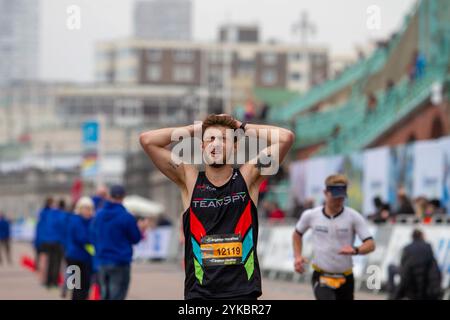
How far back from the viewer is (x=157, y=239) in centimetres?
4025

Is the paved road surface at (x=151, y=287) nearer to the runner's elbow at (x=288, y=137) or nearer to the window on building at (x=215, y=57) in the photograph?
the runner's elbow at (x=288, y=137)

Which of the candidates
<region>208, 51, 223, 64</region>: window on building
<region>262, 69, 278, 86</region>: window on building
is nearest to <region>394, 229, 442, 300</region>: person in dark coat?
<region>208, 51, 223, 64</region>: window on building

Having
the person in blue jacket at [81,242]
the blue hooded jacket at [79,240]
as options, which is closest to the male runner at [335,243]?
the person in blue jacket at [81,242]

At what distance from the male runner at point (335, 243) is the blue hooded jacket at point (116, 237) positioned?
2.90 metres

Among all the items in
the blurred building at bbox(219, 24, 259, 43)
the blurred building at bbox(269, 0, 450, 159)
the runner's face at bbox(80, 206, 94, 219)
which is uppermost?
the blurred building at bbox(219, 24, 259, 43)

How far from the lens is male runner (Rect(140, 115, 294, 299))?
779cm

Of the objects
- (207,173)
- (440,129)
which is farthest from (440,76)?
(207,173)

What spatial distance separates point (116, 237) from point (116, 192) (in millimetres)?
488

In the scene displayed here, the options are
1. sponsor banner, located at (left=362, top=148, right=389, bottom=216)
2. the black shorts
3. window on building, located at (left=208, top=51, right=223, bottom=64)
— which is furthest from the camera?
window on building, located at (left=208, top=51, right=223, bottom=64)

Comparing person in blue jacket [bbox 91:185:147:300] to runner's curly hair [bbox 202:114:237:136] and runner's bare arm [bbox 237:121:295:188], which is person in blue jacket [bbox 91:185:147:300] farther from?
runner's curly hair [bbox 202:114:237:136]

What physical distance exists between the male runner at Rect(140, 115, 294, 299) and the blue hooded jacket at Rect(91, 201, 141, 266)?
20.2 feet

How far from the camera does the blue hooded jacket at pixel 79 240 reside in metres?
18.2

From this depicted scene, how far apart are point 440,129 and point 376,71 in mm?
17562

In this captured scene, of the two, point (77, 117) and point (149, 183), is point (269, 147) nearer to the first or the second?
point (149, 183)
